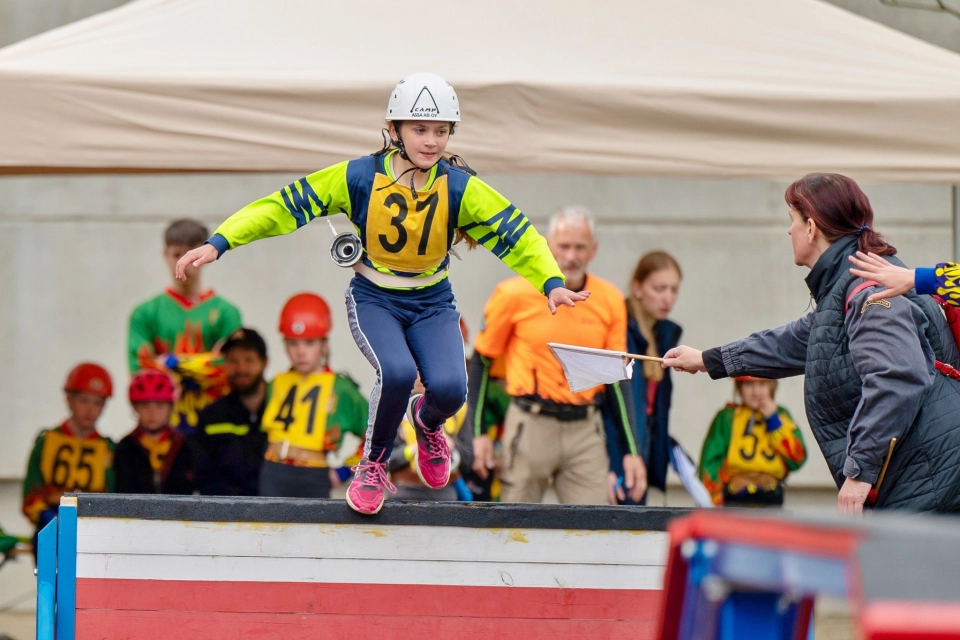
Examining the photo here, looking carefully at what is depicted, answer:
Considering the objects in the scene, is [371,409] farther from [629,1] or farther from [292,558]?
[629,1]

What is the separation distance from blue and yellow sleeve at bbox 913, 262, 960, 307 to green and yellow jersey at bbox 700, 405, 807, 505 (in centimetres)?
291

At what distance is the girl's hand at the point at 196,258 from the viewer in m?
3.55

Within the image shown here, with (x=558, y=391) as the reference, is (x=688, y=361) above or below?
above

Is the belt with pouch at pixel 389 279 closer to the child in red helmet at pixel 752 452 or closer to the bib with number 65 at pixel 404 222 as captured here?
the bib with number 65 at pixel 404 222

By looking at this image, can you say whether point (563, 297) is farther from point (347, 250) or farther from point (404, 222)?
point (347, 250)

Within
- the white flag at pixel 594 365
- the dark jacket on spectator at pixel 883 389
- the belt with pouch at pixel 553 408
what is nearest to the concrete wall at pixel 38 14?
the belt with pouch at pixel 553 408

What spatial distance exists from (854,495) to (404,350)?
1504 mm

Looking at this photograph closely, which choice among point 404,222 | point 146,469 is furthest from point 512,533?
point 146,469

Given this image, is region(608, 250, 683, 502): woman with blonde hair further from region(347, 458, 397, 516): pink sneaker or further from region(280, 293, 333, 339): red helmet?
region(347, 458, 397, 516): pink sneaker

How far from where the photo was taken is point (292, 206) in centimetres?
385

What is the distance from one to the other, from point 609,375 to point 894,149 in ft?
5.15

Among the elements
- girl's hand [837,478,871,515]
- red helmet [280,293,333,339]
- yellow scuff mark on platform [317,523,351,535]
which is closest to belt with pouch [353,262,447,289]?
yellow scuff mark on platform [317,523,351,535]

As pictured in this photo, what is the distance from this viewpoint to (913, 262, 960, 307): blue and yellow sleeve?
3061mm

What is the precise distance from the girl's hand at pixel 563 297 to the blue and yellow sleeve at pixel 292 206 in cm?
77
